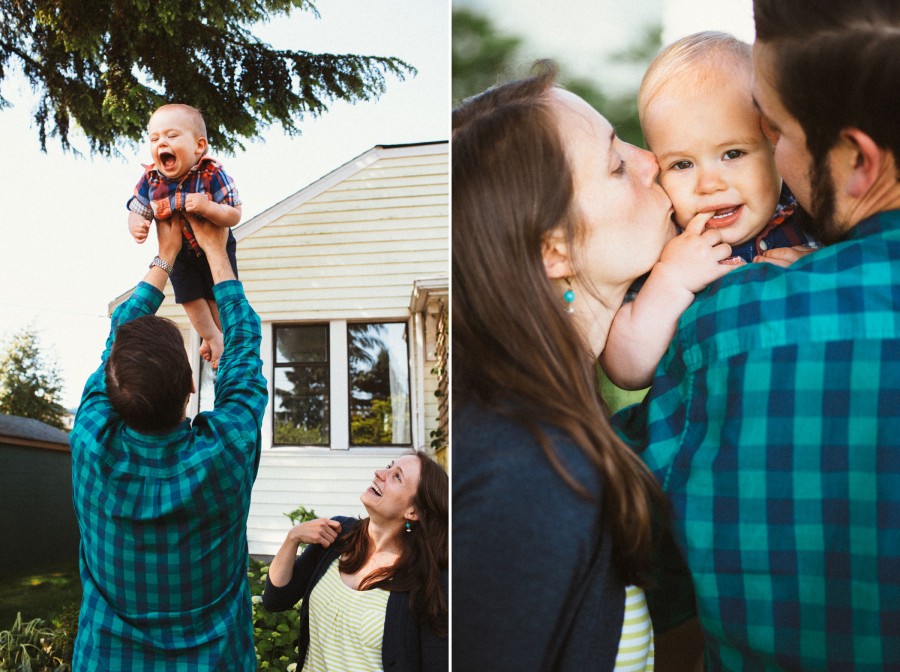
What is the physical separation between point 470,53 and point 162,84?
1.07m

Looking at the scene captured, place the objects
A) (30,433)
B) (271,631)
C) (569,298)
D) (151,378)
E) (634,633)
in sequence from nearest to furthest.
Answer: (634,633)
(569,298)
(151,378)
(271,631)
(30,433)

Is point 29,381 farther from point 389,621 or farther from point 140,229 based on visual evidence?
point 389,621

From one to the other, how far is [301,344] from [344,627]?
2.82ft

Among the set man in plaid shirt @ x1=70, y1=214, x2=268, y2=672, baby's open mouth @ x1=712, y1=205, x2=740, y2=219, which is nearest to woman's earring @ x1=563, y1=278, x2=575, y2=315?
baby's open mouth @ x1=712, y1=205, x2=740, y2=219

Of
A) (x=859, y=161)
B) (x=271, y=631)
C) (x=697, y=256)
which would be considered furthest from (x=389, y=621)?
(x=859, y=161)

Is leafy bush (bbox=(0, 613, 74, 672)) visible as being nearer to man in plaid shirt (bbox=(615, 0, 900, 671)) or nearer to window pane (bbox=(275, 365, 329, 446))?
window pane (bbox=(275, 365, 329, 446))

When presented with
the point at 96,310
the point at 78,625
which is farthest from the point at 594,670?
the point at 96,310

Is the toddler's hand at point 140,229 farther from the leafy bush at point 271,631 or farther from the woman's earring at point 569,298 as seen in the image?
the woman's earring at point 569,298

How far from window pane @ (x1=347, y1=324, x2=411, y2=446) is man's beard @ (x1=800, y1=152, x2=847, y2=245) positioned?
123 cm

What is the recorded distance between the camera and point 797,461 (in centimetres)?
164

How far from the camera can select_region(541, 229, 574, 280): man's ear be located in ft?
6.32

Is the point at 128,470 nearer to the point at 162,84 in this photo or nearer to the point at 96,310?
the point at 96,310

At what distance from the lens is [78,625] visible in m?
2.32

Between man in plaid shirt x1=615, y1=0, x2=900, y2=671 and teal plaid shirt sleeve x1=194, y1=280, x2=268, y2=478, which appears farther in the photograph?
teal plaid shirt sleeve x1=194, y1=280, x2=268, y2=478
